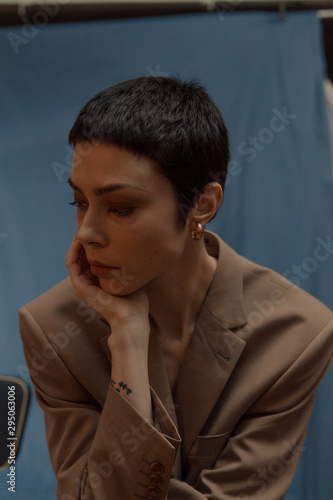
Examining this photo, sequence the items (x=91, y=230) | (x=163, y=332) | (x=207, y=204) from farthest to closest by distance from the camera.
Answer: (x=163, y=332) < (x=207, y=204) < (x=91, y=230)

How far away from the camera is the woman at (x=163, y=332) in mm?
1142

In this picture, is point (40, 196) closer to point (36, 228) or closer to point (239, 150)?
point (36, 228)

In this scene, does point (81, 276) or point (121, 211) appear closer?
point (121, 211)

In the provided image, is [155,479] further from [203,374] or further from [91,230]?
[91,230]

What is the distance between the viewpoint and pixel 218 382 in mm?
1308

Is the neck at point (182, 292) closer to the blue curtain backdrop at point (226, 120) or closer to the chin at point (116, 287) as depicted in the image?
the chin at point (116, 287)

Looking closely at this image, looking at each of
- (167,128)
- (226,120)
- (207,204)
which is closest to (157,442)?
(207,204)

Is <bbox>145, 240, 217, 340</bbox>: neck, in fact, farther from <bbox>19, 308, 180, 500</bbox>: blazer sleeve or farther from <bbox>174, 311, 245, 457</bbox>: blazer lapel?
<bbox>19, 308, 180, 500</bbox>: blazer sleeve

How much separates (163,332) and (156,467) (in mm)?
294

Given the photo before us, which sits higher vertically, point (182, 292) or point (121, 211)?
A: point (121, 211)

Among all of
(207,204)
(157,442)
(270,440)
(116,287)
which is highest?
(207,204)

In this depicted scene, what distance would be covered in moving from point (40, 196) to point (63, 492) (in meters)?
0.92

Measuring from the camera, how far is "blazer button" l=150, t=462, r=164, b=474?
3.81ft

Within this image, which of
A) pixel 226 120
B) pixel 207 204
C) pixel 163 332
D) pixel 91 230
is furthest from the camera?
→ pixel 226 120
